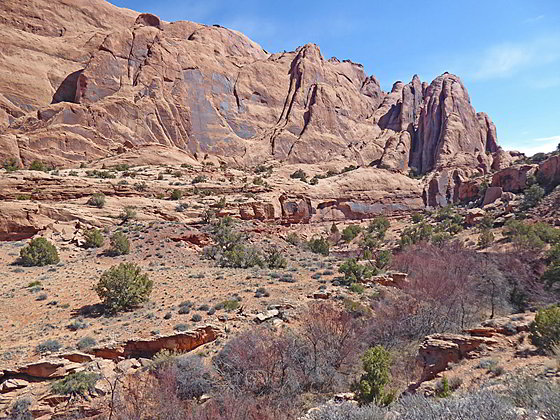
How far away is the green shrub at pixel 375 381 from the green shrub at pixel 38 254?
59.8ft

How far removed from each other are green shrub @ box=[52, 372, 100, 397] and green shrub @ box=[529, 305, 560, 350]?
12.3m

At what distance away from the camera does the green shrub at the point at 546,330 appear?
9.32 metres

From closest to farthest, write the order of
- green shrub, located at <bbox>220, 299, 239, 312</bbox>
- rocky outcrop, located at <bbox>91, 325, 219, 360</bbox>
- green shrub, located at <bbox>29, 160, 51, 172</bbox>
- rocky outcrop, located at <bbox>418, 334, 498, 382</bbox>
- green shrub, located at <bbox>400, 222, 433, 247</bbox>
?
1. rocky outcrop, located at <bbox>418, 334, 498, 382</bbox>
2. rocky outcrop, located at <bbox>91, 325, 219, 360</bbox>
3. green shrub, located at <bbox>220, 299, 239, 312</bbox>
4. green shrub, located at <bbox>400, 222, 433, 247</bbox>
5. green shrub, located at <bbox>29, 160, 51, 172</bbox>

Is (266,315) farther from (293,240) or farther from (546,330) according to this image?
(293,240)

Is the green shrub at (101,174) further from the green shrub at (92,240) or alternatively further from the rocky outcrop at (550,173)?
the rocky outcrop at (550,173)

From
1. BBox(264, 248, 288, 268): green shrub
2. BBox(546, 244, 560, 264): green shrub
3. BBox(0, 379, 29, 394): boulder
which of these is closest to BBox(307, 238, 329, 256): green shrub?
BBox(264, 248, 288, 268): green shrub

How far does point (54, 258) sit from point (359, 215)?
1467 inches

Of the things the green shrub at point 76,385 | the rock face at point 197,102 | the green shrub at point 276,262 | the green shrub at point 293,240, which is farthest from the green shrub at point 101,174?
the green shrub at point 76,385

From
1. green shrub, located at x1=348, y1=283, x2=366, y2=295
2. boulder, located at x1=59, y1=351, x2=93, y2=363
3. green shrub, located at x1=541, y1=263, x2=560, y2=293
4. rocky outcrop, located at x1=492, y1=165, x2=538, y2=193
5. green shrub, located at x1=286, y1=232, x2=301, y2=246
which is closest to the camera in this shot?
boulder, located at x1=59, y1=351, x2=93, y2=363

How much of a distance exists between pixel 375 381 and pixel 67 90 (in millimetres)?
57061

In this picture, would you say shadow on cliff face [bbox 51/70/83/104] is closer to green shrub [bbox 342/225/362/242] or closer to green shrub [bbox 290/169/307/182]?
green shrub [bbox 290/169/307/182]

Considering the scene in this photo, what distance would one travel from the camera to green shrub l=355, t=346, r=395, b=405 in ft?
29.1

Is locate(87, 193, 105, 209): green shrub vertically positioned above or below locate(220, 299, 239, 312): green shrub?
above

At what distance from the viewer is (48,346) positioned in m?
11.2
